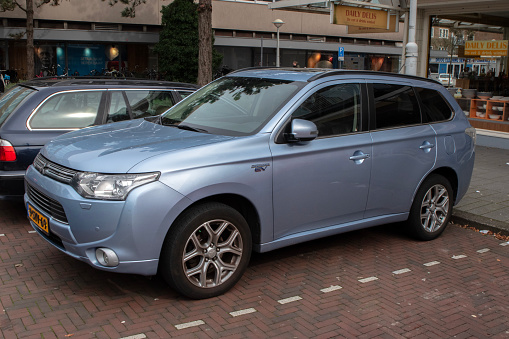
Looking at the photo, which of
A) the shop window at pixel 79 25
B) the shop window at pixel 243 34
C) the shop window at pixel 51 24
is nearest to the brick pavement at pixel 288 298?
the shop window at pixel 51 24

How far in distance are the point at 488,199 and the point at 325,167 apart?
3.93 metres

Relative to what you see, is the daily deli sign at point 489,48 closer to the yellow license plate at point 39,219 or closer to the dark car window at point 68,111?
the dark car window at point 68,111

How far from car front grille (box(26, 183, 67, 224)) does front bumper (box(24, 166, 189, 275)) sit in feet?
0.18

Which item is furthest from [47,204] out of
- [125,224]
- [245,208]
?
[245,208]

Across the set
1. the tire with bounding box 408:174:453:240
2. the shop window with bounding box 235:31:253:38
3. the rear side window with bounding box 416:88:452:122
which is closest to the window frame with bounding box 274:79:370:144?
the rear side window with bounding box 416:88:452:122

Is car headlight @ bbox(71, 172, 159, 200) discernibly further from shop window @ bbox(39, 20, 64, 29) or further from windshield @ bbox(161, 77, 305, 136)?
shop window @ bbox(39, 20, 64, 29)

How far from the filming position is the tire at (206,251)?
4.05m

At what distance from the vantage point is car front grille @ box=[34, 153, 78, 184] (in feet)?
13.6

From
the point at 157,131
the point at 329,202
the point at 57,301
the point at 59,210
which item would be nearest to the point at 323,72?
the point at 329,202

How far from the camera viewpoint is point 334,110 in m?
5.11

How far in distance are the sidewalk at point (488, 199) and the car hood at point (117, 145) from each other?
3.86 meters

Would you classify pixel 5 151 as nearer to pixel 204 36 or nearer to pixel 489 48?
pixel 204 36

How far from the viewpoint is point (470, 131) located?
6301 millimetres

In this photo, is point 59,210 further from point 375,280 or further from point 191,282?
point 375,280
